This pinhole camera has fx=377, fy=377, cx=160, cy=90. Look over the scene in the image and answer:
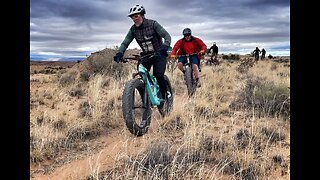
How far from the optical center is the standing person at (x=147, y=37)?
6.44 m

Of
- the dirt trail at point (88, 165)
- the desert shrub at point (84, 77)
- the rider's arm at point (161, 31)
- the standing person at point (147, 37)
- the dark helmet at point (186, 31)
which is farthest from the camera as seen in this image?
the desert shrub at point (84, 77)

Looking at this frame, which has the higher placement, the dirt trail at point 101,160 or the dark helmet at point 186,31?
the dark helmet at point 186,31

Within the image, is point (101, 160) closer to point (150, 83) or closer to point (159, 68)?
point (150, 83)

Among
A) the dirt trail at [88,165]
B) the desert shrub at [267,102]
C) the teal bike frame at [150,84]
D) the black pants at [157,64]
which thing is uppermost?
the black pants at [157,64]

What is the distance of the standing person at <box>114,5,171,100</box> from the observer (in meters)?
6.44

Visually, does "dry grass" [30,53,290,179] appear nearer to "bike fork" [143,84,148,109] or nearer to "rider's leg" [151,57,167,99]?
"bike fork" [143,84,148,109]

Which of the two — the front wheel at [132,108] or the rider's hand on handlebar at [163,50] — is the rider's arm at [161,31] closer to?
the rider's hand on handlebar at [163,50]

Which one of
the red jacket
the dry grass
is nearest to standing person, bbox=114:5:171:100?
the dry grass

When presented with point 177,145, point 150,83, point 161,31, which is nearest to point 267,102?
point 150,83

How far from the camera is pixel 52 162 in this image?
5191mm

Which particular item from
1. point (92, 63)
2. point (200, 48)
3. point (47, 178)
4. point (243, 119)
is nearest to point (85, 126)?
point (47, 178)

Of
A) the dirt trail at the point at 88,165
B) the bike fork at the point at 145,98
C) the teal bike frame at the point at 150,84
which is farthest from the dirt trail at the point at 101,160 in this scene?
the teal bike frame at the point at 150,84
